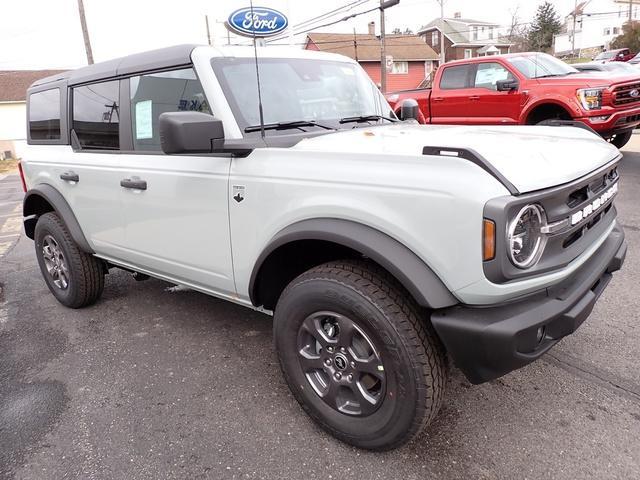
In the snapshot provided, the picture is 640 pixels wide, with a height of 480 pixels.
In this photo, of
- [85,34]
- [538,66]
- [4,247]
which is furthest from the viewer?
[85,34]

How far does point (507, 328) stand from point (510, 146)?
0.83 meters

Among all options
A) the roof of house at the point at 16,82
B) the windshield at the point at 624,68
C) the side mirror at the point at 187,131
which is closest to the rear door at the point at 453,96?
the windshield at the point at 624,68

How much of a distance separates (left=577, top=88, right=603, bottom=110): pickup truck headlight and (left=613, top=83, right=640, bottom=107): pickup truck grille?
8.7 inches

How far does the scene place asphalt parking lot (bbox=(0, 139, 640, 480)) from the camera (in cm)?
222

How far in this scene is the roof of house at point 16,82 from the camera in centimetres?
3803

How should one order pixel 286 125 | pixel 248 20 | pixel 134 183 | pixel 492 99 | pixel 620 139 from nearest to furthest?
pixel 286 125 < pixel 134 183 < pixel 248 20 < pixel 492 99 < pixel 620 139

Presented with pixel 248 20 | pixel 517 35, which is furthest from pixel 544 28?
pixel 248 20

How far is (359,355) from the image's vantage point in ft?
7.22

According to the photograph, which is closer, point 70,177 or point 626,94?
point 70,177

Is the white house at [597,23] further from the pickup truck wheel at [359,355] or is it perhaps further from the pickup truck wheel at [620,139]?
the pickup truck wheel at [359,355]

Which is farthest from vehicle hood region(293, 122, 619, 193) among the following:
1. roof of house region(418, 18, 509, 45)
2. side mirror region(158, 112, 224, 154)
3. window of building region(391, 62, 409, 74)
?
roof of house region(418, 18, 509, 45)

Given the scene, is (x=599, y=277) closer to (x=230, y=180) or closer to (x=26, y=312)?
(x=230, y=180)

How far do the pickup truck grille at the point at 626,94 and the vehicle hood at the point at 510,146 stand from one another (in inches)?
211

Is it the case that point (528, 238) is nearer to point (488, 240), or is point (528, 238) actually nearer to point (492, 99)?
point (488, 240)
